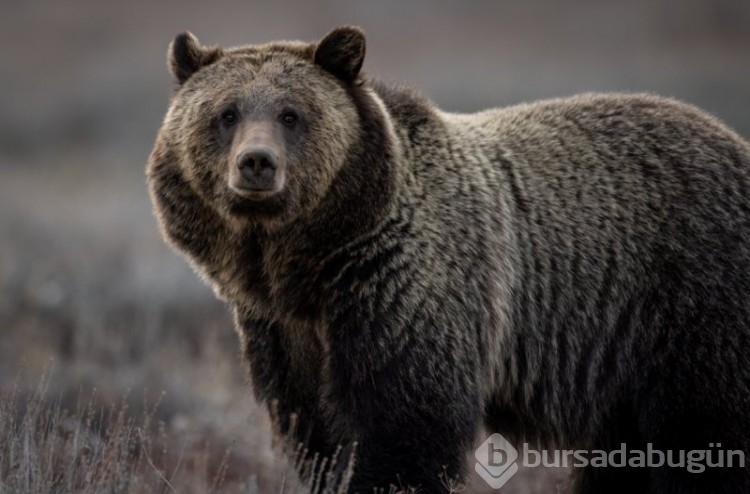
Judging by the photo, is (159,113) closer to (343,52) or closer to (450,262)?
(343,52)

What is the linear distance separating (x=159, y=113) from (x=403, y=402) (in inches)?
1082

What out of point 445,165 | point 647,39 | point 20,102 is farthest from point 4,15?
point 445,165

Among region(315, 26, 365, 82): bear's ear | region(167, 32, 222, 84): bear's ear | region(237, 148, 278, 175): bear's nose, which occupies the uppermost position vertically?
region(167, 32, 222, 84): bear's ear

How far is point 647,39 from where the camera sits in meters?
36.4

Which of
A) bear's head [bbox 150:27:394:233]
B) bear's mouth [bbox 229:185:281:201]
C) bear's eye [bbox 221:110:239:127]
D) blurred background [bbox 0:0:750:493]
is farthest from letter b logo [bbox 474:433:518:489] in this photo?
bear's eye [bbox 221:110:239:127]

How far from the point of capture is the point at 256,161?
5633 millimetres

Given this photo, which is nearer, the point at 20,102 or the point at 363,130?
the point at 363,130

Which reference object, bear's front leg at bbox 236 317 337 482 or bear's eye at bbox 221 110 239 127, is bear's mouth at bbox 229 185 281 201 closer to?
bear's eye at bbox 221 110 239 127

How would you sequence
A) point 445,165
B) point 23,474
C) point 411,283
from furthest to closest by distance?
point 445,165
point 411,283
point 23,474

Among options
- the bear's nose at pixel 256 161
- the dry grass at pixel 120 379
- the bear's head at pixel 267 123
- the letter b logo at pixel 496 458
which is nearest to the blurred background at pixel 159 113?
the dry grass at pixel 120 379

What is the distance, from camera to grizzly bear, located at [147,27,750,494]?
228 inches

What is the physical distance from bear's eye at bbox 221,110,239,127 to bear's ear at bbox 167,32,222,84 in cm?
46

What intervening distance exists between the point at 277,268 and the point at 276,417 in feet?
2.68

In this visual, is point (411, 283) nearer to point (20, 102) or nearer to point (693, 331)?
point (693, 331)
